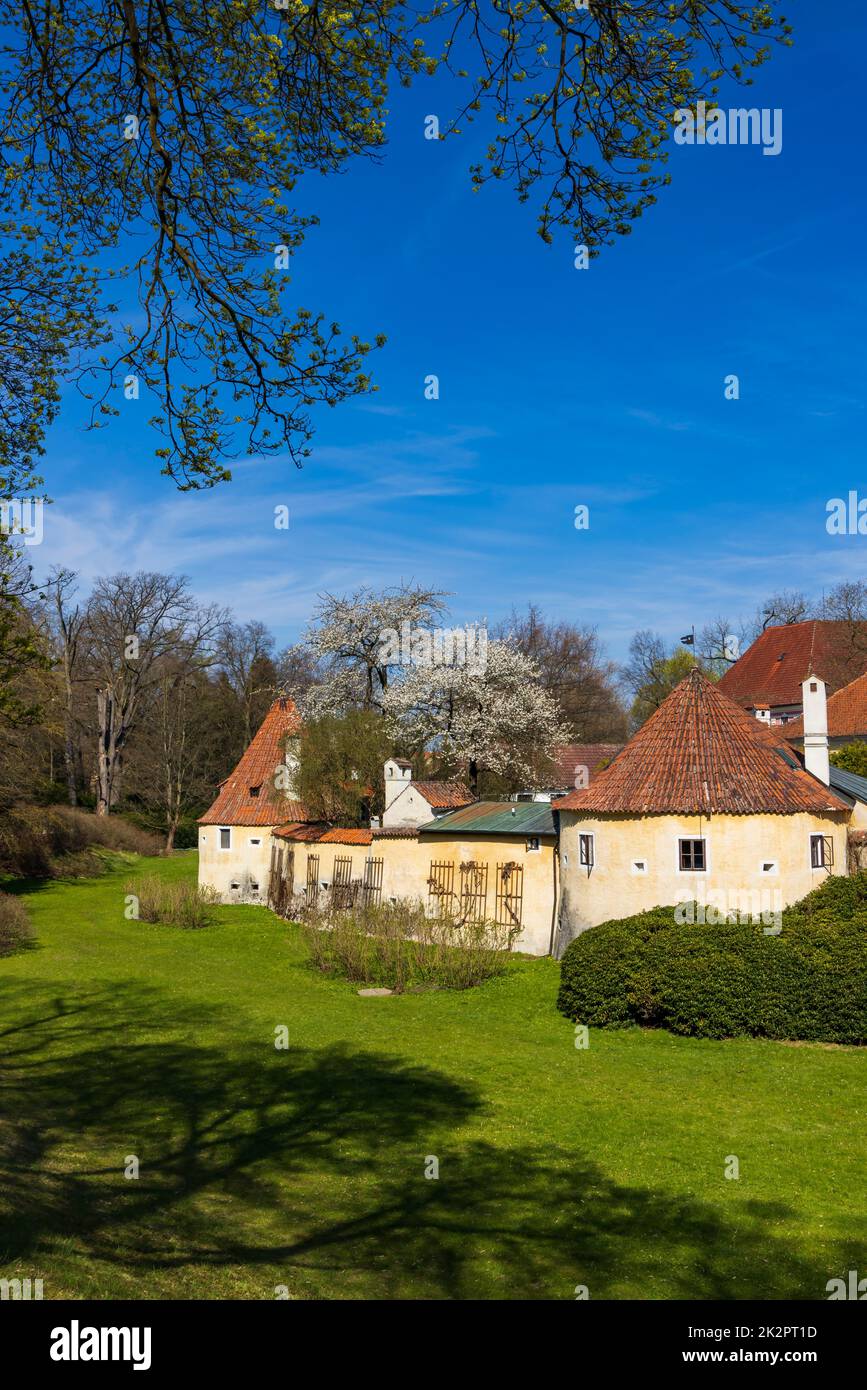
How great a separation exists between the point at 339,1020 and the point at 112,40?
701 inches

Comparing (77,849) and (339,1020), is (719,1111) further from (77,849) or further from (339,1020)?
(77,849)

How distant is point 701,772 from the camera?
22.3 m

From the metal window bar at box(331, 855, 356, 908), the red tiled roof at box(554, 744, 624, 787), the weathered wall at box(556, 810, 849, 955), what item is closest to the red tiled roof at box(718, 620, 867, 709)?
the red tiled roof at box(554, 744, 624, 787)

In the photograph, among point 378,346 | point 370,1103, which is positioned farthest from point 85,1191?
point 378,346

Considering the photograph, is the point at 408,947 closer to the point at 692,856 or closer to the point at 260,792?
the point at 692,856

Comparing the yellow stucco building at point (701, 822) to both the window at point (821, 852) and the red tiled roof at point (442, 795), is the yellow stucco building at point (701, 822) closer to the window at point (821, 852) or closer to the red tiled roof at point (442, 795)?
the window at point (821, 852)

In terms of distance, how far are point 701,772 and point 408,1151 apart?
39.5 feet

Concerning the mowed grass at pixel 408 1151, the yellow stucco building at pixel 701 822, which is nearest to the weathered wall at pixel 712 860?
the yellow stucco building at pixel 701 822

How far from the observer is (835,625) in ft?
192

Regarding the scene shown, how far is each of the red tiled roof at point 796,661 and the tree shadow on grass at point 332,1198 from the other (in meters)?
44.8

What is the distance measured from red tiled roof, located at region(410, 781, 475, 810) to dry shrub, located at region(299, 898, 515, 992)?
3491 mm

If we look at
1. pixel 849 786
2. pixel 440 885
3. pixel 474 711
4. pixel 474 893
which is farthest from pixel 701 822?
pixel 474 711
